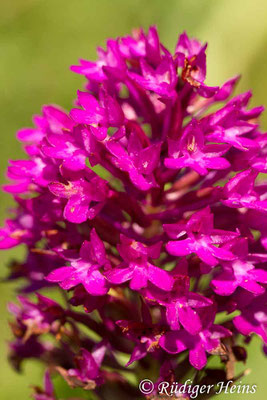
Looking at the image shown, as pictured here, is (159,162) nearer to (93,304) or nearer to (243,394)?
(93,304)

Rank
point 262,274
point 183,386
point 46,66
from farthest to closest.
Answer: point 46,66 → point 183,386 → point 262,274

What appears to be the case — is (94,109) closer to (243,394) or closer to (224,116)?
(224,116)

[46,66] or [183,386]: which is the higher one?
[46,66]

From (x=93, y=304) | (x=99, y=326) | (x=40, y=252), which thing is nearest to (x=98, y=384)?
(x=99, y=326)

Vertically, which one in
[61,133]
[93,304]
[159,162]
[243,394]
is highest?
[61,133]

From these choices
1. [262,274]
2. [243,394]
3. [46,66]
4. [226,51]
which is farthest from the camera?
[46,66]

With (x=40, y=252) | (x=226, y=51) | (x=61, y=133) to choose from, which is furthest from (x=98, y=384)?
(x=226, y=51)

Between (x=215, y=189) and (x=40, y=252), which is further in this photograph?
(x=40, y=252)
